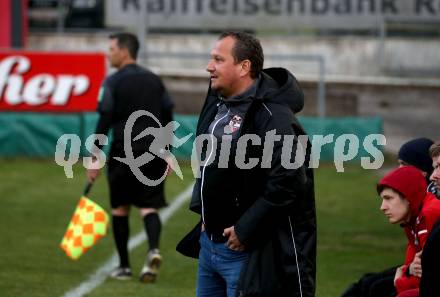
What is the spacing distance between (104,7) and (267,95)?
21.9 metres

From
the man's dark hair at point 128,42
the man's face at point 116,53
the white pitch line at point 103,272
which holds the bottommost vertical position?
the white pitch line at point 103,272

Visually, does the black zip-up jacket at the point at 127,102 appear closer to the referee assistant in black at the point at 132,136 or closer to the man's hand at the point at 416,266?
the referee assistant in black at the point at 132,136

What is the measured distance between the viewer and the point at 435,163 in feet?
21.4

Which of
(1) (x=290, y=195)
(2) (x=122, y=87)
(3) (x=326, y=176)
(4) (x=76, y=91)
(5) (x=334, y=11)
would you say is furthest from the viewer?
(5) (x=334, y=11)

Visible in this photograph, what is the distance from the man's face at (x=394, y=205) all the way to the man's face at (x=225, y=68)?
1.05 metres

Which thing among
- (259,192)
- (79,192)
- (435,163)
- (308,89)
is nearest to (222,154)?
(259,192)

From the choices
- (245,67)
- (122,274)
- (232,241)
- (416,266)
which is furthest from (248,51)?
(122,274)

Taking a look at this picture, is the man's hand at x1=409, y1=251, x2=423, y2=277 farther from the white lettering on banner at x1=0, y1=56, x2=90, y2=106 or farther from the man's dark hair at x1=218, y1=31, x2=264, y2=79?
the white lettering on banner at x1=0, y1=56, x2=90, y2=106

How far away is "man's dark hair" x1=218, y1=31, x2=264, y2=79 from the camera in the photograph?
5.95 m

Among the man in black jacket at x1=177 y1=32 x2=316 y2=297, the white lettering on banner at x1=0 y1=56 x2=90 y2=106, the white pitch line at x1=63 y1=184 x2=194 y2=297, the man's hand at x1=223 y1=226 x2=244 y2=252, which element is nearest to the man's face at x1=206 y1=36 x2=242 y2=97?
the man in black jacket at x1=177 y1=32 x2=316 y2=297

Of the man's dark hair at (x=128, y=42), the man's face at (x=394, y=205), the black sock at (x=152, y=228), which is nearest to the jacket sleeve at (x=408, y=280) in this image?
the man's face at (x=394, y=205)

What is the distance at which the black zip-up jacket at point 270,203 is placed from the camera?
5.82 meters

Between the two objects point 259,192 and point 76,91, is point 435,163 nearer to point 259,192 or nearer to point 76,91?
point 259,192

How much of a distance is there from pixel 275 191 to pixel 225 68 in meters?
0.66
